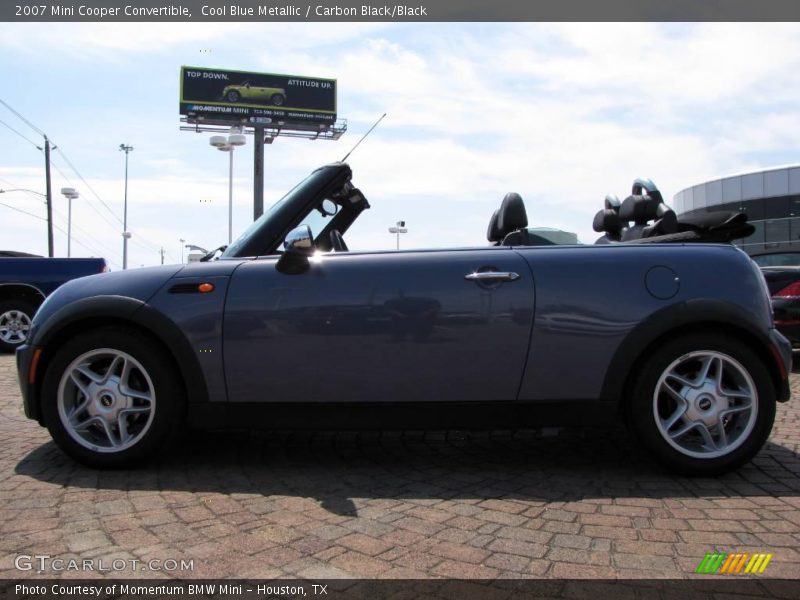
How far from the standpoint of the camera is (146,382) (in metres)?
3.49

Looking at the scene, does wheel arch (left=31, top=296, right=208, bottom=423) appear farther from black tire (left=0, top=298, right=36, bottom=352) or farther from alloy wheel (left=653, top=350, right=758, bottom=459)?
black tire (left=0, top=298, right=36, bottom=352)

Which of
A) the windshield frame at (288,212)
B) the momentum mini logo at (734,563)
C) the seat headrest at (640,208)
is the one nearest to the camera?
the momentum mini logo at (734,563)

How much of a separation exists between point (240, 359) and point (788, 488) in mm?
2809

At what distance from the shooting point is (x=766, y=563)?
7.82 ft

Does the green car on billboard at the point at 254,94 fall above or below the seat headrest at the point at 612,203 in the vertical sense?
above

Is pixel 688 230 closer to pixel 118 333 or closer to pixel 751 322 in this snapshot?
pixel 751 322

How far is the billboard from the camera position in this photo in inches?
2064

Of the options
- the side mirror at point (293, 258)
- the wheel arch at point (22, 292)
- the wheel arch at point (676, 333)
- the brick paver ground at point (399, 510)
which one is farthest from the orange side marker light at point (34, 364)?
the wheel arch at point (22, 292)

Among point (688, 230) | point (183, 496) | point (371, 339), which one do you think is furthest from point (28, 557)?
point (688, 230)

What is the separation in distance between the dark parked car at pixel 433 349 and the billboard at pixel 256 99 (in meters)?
52.7

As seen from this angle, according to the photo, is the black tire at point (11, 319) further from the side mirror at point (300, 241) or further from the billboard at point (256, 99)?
the billboard at point (256, 99)

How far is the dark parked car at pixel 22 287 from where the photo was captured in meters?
9.46

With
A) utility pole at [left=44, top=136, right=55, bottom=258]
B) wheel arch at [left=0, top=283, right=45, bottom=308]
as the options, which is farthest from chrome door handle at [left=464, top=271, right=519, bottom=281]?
utility pole at [left=44, top=136, right=55, bottom=258]

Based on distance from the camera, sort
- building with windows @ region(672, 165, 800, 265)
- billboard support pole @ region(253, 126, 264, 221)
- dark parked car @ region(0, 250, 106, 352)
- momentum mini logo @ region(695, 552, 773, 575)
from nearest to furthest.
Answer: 1. momentum mini logo @ region(695, 552, 773, 575)
2. dark parked car @ region(0, 250, 106, 352)
3. building with windows @ region(672, 165, 800, 265)
4. billboard support pole @ region(253, 126, 264, 221)
